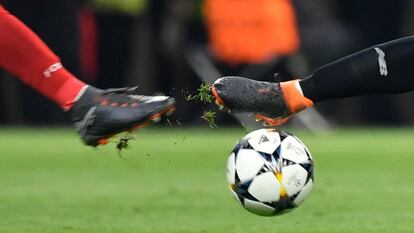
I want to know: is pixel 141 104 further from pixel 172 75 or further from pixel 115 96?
pixel 172 75

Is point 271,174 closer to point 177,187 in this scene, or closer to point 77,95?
point 77,95

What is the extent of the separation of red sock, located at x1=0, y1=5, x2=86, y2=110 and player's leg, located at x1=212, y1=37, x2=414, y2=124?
677 mm

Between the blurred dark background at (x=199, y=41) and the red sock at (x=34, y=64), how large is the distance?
227 inches

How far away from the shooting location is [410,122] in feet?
56.0

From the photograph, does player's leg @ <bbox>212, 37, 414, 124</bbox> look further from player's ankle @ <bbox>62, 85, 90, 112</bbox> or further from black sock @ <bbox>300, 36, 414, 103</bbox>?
player's ankle @ <bbox>62, 85, 90, 112</bbox>

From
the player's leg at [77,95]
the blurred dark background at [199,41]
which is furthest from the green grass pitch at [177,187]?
the blurred dark background at [199,41]

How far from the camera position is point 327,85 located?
6691 millimetres

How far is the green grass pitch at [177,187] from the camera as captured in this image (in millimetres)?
7258

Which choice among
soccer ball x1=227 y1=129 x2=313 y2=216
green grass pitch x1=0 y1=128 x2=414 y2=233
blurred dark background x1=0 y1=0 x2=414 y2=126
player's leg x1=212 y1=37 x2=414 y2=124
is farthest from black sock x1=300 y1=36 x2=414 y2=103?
blurred dark background x1=0 y1=0 x2=414 y2=126

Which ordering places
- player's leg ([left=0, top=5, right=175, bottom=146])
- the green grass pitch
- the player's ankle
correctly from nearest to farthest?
player's leg ([left=0, top=5, right=175, bottom=146])
the player's ankle
the green grass pitch

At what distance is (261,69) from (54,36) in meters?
2.85

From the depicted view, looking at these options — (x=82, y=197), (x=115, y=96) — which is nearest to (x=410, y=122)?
(x=82, y=197)

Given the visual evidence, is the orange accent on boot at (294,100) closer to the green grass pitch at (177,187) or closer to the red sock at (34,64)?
the green grass pitch at (177,187)

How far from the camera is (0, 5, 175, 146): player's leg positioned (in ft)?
21.4
